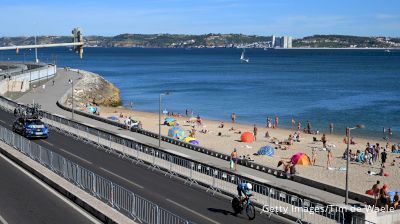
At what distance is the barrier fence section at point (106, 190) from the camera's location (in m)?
16.0

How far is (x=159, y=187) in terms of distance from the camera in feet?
77.7

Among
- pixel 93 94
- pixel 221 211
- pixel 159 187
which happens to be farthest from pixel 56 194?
pixel 93 94

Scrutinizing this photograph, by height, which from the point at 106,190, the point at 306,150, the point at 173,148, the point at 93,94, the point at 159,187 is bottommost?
the point at 306,150

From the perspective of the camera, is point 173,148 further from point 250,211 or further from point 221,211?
point 250,211

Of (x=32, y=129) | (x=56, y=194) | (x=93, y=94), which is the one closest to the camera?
(x=56, y=194)

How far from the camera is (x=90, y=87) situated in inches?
3976

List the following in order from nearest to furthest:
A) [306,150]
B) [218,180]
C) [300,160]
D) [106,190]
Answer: [106,190], [218,180], [300,160], [306,150]

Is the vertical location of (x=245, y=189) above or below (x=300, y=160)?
above

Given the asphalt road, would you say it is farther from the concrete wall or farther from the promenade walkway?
the concrete wall

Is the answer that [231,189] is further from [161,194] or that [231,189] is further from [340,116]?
[340,116]

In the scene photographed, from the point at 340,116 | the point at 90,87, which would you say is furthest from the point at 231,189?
the point at 90,87

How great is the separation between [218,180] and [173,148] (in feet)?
40.6

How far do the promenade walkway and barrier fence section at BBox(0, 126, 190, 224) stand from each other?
26.0 ft

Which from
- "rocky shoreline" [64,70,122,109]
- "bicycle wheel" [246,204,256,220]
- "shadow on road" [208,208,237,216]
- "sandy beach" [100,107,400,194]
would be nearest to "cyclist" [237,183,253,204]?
"bicycle wheel" [246,204,256,220]
